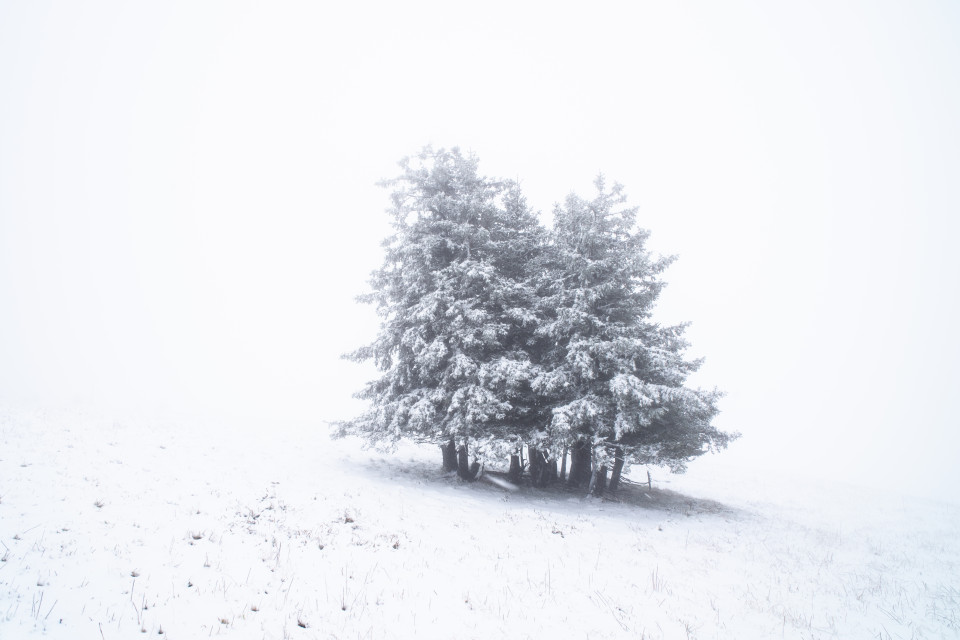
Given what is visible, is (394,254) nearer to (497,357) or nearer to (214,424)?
(497,357)

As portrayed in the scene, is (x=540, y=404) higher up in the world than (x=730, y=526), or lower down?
higher up

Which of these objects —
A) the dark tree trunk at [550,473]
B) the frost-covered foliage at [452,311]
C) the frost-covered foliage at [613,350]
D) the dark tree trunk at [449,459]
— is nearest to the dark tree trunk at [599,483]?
the frost-covered foliage at [613,350]

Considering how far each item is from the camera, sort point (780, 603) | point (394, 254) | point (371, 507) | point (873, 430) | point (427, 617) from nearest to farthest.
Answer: point (427, 617)
point (780, 603)
point (371, 507)
point (394, 254)
point (873, 430)

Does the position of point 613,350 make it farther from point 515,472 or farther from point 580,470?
point 515,472

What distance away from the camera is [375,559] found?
837cm

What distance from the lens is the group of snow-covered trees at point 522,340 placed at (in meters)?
14.0

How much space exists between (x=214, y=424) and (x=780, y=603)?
22407 millimetres

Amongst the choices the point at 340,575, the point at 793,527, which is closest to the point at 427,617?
the point at 340,575

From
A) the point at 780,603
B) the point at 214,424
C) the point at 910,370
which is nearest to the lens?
the point at 780,603

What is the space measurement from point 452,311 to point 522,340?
3.60 metres

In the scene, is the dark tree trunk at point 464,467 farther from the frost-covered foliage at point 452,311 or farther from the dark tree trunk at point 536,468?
the dark tree trunk at point 536,468

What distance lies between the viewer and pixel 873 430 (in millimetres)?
117375

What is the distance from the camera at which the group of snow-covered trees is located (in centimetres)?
1405

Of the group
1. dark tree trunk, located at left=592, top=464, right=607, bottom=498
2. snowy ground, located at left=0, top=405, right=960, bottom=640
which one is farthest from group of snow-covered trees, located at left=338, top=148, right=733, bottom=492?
snowy ground, located at left=0, top=405, right=960, bottom=640
